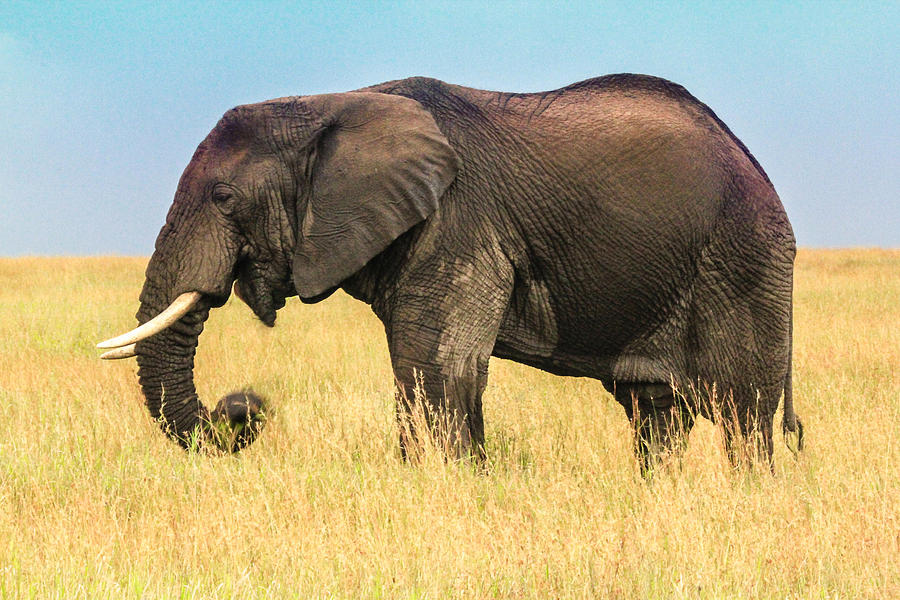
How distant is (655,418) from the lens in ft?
21.8

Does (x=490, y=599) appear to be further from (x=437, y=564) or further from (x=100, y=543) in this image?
(x=100, y=543)

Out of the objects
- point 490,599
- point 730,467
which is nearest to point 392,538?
point 490,599

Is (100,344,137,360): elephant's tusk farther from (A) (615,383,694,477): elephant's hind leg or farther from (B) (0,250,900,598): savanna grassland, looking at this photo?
(A) (615,383,694,477): elephant's hind leg

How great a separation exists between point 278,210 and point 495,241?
1.31 meters

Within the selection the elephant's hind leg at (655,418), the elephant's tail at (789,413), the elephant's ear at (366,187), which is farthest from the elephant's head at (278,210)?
the elephant's tail at (789,413)

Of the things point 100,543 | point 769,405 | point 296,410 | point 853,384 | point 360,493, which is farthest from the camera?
point 853,384

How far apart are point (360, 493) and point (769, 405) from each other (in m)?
2.79

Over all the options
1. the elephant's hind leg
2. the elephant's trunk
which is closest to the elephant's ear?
the elephant's trunk

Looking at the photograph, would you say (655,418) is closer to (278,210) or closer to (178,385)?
(278,210)

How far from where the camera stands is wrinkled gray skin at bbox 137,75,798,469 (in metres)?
5.69

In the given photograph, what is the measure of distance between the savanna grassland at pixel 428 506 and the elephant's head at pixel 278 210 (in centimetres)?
86

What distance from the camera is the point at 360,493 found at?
5578 millimetres

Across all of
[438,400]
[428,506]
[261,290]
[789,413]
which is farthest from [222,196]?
[789,413]

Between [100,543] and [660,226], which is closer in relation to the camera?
[100,543]
